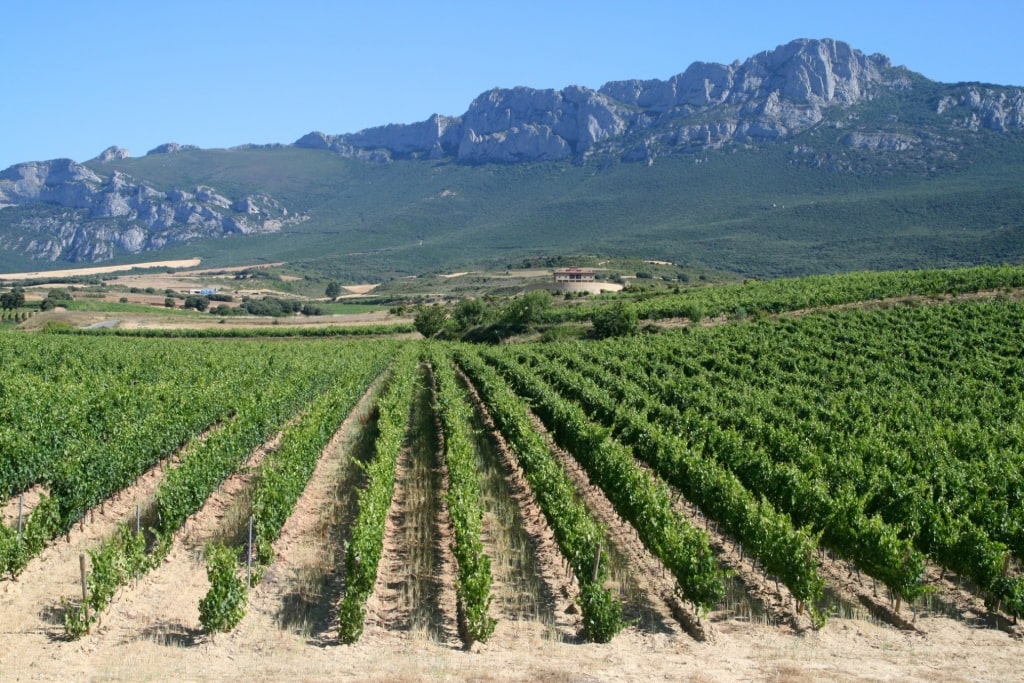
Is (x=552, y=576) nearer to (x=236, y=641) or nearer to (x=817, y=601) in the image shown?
(x=817, y=601)

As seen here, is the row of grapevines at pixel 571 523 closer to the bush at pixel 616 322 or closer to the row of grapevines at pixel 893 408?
the row of grapevines at pixel 893 408

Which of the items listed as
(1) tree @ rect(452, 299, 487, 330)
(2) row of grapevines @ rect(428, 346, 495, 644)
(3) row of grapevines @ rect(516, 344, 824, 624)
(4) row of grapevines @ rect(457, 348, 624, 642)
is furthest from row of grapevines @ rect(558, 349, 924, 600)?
(1) tree @ rect(452, 299, 487, 330)

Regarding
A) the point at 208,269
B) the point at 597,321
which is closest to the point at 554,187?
the point at 208,269

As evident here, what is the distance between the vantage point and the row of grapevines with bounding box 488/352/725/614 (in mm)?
13461

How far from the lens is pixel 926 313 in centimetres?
4881

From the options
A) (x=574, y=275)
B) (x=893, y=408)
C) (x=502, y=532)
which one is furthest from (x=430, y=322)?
(x=502, y=532)

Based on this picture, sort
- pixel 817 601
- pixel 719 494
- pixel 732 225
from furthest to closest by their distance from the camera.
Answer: pixel 732 225 → pixel 719 494 → pixel 817 601

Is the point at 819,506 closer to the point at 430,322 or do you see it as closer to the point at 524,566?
the point at 524,566

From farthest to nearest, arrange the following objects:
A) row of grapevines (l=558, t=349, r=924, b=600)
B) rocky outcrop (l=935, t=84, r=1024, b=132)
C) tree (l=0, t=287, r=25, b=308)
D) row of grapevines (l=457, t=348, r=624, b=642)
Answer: rocky outcrop (l=935, t=84, r=1024, b=132)
tree (l=0, t=287, r=25, b=308)
row of grapevines (l=558, t=349, r=924, b=600)
row of grapevines (l=457, t=348, r=624, b=642)

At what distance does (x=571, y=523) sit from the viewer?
51.3ft

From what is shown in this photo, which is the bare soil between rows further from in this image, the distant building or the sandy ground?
the sandy ground

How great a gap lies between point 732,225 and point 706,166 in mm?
36890

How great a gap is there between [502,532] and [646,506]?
319 centimetres

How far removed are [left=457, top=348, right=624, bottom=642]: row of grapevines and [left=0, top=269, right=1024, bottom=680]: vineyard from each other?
0.06 m
